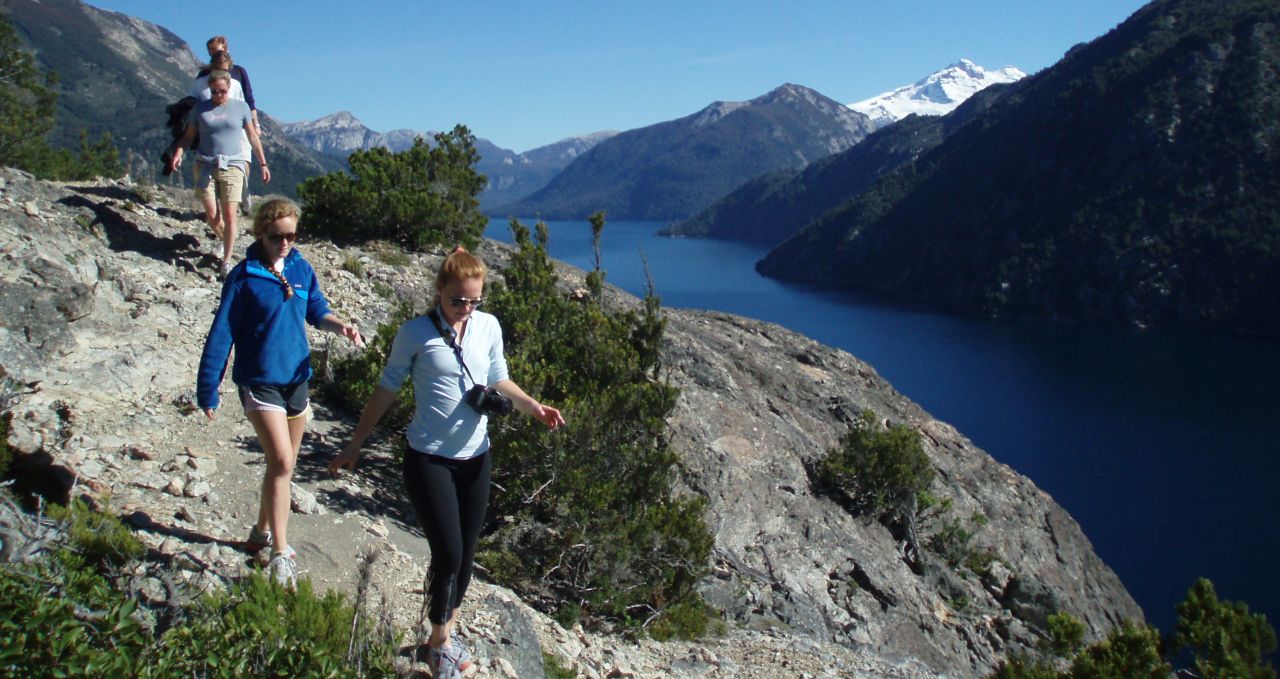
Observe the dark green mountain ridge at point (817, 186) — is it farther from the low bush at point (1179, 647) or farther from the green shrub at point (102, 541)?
the green shrub at point (102, 541)

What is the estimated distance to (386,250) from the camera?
32.0 feet

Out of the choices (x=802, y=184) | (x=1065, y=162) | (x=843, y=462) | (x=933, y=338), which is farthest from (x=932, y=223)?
(x=843, y=462)

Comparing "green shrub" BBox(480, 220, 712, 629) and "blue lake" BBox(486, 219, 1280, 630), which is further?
"blue lake" BBox(486, 219, 1280, 630)

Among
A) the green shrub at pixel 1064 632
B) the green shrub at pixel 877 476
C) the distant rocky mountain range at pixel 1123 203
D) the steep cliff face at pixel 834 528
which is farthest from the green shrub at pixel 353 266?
the distant rocky mountain range at pixel 1123 203

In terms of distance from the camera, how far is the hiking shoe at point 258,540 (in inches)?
146

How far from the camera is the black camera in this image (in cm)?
324

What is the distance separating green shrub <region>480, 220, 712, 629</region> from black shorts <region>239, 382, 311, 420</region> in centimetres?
191

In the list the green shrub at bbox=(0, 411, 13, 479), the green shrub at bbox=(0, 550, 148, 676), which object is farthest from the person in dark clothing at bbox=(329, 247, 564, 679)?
the green shrub at bbox=(0, 411, 13, 479)

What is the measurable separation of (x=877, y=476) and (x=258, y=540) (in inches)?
294

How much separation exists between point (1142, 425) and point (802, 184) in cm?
13921

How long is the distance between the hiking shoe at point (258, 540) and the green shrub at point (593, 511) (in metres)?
1.56

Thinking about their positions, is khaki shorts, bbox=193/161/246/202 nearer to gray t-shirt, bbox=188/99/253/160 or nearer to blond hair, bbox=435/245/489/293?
gray t-shirt, bbox=188/99/253/160

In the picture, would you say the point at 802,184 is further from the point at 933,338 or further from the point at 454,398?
the point at 454,398

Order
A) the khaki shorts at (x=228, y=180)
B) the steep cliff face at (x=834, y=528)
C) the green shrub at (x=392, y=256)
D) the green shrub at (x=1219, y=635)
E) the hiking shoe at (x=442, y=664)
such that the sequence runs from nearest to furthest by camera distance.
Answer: the hiking shoe at (x=442, y=664)
the green shrub at (x=1219, y=635)
the khaki shorts at (x=228, y=180)
the steep cliff face at (x=834, y=528)
the green shrub at (x=392, y=256)
